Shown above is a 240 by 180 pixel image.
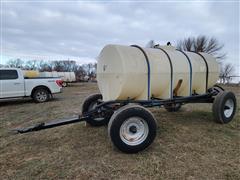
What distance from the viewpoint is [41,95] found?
1024cm

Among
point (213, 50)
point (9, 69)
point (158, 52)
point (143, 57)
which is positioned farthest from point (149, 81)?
point (213, 50)

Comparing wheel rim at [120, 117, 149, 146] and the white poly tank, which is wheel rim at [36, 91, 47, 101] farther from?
wheel rim at [120, 117, 149, 146]

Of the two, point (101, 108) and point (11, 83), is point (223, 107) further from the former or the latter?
point (11, 83)

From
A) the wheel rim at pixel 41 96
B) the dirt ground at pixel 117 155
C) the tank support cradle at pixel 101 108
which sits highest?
the tank support cradle at pixel 101 108

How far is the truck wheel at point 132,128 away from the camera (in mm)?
3301

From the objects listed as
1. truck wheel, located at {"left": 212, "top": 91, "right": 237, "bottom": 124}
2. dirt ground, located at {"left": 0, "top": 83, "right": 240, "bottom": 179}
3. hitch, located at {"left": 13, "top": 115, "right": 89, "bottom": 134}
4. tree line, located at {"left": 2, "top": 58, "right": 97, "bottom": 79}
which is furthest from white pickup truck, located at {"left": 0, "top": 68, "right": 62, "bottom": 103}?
tree line, located at {"left": 2, "top": 58, "right": 97, "bottom": 79}

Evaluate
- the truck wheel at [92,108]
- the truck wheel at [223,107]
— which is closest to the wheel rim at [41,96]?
the truck wheel at [92,108]

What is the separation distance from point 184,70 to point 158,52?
2.69ft

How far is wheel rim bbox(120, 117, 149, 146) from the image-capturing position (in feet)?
11.4

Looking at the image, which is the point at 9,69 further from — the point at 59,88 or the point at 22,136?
the point at 22,136

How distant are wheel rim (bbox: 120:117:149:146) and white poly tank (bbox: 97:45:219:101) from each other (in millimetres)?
669

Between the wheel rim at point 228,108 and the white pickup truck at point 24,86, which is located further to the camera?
the white pickup truck at point 24,86

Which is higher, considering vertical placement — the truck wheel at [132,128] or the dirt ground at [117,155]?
the truck wheel at [132,128]

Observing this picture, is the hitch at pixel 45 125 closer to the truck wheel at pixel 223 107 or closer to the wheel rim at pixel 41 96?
the truck wheel at pixel 223 107
